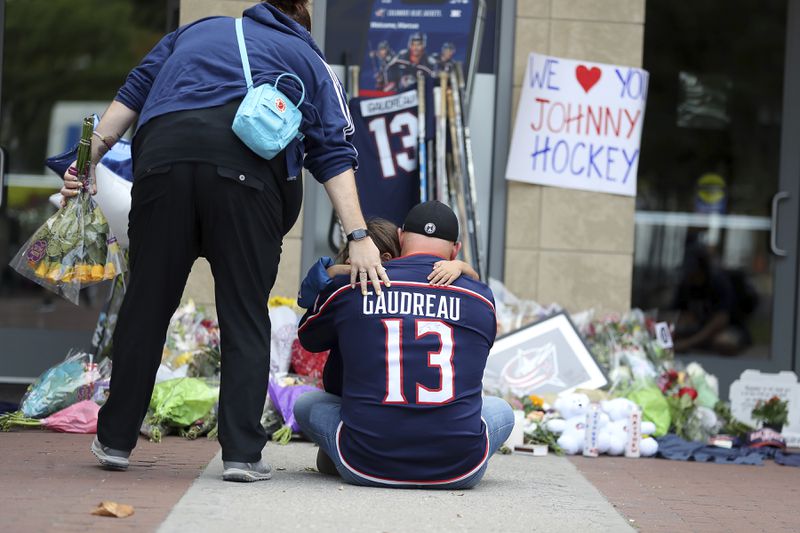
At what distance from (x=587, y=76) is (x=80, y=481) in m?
4.42

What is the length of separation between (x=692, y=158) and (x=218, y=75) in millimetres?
5226

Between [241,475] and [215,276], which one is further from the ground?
[215,276]

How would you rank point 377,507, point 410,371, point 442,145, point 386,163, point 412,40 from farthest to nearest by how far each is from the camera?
point 412,40 < point 386,163 < point 442,145 < point 410,371 < point 377,507

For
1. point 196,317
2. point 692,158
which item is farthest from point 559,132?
point 196,317

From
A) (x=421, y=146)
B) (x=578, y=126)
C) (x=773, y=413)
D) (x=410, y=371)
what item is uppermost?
(x=578, y=126)

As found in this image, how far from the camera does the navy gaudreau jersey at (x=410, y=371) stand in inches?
169

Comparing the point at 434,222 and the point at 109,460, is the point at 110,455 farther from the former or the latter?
the point at 434,222

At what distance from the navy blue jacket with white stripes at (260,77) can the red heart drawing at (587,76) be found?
3458mm

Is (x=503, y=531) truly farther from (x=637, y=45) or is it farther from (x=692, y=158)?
(x=692, y=158)

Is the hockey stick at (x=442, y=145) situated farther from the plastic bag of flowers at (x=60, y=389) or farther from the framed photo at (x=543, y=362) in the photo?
the plastic bag of flowers at (x=60, y=389)

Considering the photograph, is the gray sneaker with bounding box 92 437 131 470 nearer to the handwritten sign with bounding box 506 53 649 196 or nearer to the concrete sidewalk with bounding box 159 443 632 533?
the concrete sidewalk with bounding box 159 443 632 533

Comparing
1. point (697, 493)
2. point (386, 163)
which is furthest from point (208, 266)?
point (697, 493)

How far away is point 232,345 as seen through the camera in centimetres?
429

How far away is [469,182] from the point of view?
23.9ft
